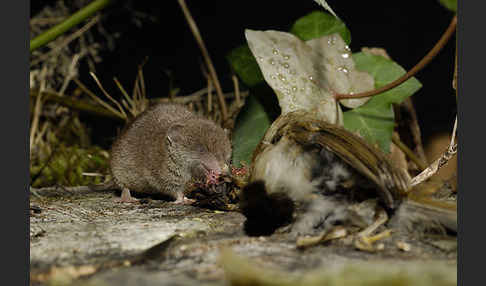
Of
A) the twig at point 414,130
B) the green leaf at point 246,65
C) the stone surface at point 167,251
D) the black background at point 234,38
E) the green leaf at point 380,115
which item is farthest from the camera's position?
the black background at point 234,38

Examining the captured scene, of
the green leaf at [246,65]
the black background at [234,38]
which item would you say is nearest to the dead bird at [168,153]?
Result: the green leaf at [246,65]

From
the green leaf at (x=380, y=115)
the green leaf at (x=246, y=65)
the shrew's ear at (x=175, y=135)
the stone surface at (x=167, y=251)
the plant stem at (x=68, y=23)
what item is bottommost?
the stone surface at (x=167, y=251)

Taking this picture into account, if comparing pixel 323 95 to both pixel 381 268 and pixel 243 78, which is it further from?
pixel 381 268

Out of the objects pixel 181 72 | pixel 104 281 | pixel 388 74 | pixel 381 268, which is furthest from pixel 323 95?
pixel 181 72

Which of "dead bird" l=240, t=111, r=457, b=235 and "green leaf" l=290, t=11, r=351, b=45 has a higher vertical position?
"green leaf" l=290, t=11, r=351, b=45

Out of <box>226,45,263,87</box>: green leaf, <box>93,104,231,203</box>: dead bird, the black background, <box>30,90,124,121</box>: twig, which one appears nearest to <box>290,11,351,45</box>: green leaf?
<box>226,45,263,87</box>: green leaf

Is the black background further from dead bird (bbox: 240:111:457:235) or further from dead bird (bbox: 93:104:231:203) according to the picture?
dead bird (bbox: 240:111:457:235)

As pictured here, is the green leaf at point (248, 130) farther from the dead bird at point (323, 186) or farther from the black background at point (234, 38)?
the black background at point (234, 38)

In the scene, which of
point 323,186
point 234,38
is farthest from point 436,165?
point 234,38
